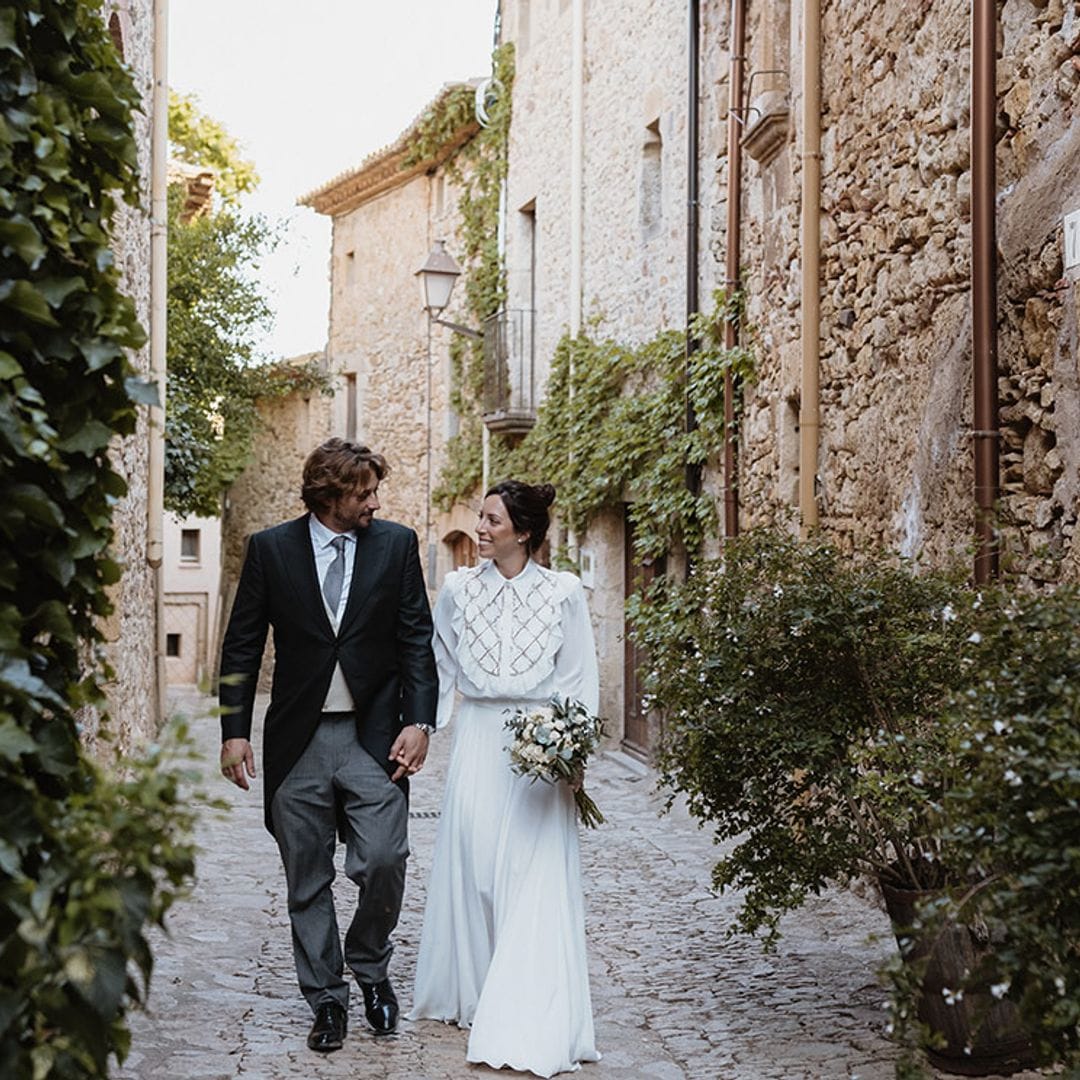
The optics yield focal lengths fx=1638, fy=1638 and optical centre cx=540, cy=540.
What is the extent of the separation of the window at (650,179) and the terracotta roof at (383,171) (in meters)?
5.45

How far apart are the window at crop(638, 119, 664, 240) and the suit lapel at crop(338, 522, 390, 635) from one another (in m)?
8.19

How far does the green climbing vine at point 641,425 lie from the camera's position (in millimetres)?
10586

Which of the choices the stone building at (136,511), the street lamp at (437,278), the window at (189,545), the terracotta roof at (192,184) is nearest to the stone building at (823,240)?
the street lamp at (437,278)

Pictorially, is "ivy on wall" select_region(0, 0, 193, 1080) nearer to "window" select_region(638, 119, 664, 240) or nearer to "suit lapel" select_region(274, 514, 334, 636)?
"suit lapel" select_region(274, 514, 334, 636)

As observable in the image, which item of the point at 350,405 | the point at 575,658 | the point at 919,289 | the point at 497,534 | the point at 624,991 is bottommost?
the point at 624,991

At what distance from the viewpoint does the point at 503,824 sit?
196 inches

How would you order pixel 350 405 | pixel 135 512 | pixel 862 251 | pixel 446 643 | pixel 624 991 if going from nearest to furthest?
1. pixel 446 643
2. pixel 624 991
3. pixel 862 251
4. pixel 135 512
5. pixel 350 405

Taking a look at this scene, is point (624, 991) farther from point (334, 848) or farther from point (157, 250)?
point (157, 250)

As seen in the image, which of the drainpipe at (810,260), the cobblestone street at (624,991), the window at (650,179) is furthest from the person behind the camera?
the window at (650,179)

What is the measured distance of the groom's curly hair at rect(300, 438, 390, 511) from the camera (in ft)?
16.1

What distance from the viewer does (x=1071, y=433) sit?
17.0ft

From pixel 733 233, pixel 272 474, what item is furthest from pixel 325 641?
pixel 272 474

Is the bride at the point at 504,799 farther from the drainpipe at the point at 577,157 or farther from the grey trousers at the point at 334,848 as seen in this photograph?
the drainpipe at the point at 577,157

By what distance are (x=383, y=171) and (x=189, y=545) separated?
45.6 ft
